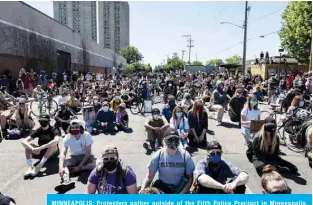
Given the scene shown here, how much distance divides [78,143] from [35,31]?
23.4m

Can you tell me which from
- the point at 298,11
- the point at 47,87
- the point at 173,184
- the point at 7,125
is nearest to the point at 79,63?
the point at 47,87

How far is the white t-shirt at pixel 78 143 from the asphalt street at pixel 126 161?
511 mm

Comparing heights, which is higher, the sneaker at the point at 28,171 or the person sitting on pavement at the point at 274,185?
the person sitting on pavement at the point at 274,185

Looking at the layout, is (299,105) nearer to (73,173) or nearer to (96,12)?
(73,173)

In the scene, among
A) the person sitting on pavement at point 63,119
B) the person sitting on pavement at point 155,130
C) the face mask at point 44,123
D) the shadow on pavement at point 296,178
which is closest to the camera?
the shadow on pavement at point 296,178

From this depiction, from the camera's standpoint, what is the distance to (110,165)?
13.9ft

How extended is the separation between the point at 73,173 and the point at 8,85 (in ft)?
48.5

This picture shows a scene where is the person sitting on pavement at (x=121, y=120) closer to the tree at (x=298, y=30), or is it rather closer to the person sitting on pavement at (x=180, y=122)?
the person sitting on pavement at (x=180, y=122)

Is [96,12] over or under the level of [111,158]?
over

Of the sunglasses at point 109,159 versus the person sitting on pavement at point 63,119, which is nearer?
the sunglasses at point 109,159

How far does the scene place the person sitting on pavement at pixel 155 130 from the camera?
8.33 metres

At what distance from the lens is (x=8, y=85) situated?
1912 centimetres

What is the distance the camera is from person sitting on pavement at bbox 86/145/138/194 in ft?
13.7

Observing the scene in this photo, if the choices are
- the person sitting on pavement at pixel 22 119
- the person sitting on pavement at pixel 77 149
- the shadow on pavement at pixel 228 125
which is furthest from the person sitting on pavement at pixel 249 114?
the person sitting on pavement at pixel 22 119
